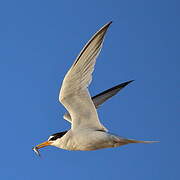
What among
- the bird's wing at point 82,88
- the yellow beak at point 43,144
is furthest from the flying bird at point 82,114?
the yellow beak at point 43,144

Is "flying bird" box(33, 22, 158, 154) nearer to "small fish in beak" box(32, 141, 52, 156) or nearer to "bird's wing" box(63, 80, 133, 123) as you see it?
"small fish in beak" box(32, 141, 52, 156)

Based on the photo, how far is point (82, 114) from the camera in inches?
346

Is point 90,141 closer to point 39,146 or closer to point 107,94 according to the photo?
point 39,146

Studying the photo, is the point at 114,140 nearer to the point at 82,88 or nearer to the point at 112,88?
the point at 82,88

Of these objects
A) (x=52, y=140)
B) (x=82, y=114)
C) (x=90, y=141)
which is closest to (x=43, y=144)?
(x=52, y=140)

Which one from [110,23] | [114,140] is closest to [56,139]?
[114,140]

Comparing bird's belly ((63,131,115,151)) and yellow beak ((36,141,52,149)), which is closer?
bird's belly ((63,131,115,151))

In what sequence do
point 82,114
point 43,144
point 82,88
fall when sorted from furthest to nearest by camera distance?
point 43,144 → point 82,114 → point 82,88

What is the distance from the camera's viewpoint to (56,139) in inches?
362

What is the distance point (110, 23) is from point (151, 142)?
2.11m

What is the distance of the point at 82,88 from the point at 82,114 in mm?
598

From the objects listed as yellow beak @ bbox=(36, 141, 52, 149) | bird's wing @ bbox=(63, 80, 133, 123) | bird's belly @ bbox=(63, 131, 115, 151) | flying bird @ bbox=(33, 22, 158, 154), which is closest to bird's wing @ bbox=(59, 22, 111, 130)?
flying bird @ bbox=(33, 22, 158, 154)

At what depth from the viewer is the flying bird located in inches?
317

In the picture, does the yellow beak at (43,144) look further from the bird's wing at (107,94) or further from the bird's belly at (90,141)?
the bird's wing at (107,94)
